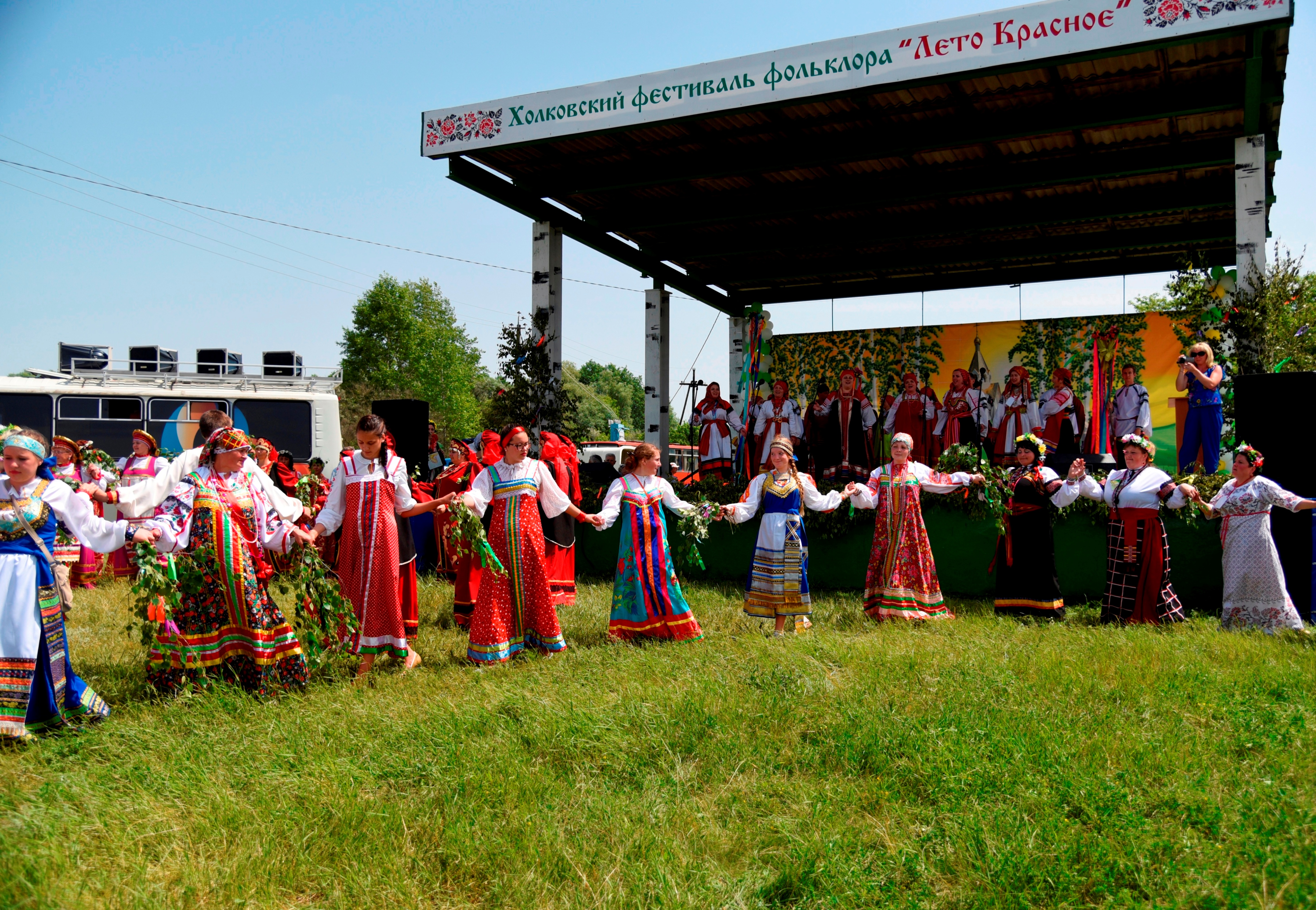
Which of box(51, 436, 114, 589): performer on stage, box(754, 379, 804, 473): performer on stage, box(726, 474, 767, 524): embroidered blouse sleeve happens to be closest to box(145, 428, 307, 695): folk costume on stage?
box(51, 436, 114, 589): performer on stage

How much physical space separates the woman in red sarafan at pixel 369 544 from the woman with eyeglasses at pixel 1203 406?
748 centimetres

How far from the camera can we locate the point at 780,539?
24.3 feet

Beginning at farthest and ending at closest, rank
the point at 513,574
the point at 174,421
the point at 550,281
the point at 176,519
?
the point at 174,421, the point at 550,281, the point at 513,574, the point at 176,519

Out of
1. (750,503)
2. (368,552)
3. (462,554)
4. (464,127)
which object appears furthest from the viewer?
(464,127)

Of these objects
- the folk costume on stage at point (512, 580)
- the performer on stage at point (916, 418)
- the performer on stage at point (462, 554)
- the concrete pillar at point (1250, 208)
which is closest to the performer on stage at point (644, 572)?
the folk costume on stage at point (512, 580)

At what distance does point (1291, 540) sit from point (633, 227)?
9435 millimetres

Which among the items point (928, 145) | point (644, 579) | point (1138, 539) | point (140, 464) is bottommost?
point (644, 579)

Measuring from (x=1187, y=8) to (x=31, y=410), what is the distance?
55.0ft

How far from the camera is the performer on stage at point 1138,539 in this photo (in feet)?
24.0

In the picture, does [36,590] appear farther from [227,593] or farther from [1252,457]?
[1252,457]

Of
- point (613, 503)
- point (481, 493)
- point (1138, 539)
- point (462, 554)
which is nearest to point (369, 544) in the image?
point (481, 493)

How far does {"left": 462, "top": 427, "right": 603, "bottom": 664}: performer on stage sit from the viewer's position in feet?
20.8

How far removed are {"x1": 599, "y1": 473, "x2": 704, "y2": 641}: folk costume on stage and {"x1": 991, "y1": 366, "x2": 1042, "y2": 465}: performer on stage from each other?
28.0 feet

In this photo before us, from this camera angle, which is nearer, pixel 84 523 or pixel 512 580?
pixel 84 523
